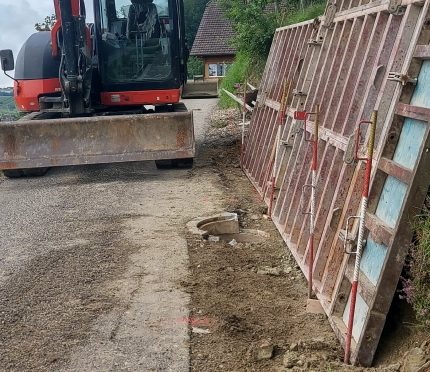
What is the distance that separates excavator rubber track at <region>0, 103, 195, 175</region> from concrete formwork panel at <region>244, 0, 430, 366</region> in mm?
3554

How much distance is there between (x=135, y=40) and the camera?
12297 millimetres

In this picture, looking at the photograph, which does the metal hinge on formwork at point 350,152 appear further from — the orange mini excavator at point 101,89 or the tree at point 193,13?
the tree at point 193,13

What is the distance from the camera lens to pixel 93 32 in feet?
41.7

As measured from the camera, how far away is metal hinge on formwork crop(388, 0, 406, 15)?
511 cm

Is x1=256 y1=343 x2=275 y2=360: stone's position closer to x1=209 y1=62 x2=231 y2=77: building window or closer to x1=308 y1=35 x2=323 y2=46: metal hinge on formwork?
x1=308 y1=35 x2=323 y2=46: metal hinge on formwork

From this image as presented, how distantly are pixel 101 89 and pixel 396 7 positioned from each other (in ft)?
27.2

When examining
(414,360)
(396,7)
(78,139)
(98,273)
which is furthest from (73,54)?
(414,360)

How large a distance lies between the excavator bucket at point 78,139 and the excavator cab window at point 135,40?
138cm

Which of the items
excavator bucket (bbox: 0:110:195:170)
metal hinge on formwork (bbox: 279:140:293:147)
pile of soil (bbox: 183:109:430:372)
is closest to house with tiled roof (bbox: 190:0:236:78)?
excavator bucket (bbox: 0:110:195:170)

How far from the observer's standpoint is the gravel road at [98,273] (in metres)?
4.80

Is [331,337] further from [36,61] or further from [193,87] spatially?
[193,87]

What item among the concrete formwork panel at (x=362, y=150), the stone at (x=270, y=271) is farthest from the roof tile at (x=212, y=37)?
the stone at (x=270, y=271)

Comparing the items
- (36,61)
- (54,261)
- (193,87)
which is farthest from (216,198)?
(193,87)

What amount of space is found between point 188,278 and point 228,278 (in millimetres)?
387
